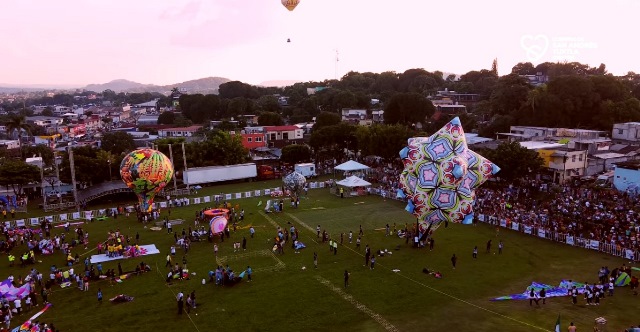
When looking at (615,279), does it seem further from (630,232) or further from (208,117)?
(208,117)

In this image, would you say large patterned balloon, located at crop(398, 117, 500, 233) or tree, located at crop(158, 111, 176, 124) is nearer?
large patterned balloon, located at crop(398, 117, 500, 233)

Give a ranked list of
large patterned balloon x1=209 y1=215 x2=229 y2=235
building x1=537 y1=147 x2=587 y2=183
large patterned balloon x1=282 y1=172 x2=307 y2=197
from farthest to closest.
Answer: building x1=537 y1=147 x2=587 y2=183 → large patterned balloon x1=282 y1=172 x2=307 y2=197 → large patterned balloon x1=209 y1=215 x2=229 y2=235

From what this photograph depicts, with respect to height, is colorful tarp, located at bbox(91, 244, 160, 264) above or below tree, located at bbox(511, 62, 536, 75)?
below

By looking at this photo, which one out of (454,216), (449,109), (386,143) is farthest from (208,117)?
(454,216)

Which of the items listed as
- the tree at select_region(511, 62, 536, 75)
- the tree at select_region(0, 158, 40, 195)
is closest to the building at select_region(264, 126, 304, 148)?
the tree at select_region(0, 158, 40, 195)

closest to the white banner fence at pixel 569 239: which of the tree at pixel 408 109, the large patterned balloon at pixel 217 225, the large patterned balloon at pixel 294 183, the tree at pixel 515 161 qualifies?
the tree at pixel 515 161

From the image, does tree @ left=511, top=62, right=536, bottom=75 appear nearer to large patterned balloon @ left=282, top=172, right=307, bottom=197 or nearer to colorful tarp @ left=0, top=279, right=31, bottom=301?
large patterned balloon @ left=282, top=172, right=307, bottom=197
